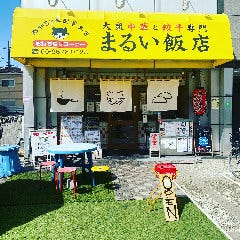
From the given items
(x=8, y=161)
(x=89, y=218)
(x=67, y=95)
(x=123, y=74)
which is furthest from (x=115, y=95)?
(x=89, y=218)

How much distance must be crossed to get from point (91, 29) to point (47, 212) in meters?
6.52

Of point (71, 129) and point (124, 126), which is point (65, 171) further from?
point (124, 126)

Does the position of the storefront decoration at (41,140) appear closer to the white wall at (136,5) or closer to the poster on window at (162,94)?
the poster on window at (162,94)

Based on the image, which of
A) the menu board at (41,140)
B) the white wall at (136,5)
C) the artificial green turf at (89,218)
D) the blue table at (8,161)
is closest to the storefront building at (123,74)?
the white wall at (136,5)

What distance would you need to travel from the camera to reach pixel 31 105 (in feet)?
41.1

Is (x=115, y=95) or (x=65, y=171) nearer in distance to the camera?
(x=65, y=171)

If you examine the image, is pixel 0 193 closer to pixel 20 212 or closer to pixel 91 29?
pixel 20 212

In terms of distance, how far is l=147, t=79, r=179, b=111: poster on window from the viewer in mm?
12906

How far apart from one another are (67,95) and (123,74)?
266cm

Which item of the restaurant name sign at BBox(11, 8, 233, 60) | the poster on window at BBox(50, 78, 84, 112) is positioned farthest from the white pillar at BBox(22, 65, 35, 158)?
the restaurant name sign at BBox(11, 8, 233, 60)

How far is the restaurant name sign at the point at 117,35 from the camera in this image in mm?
10766

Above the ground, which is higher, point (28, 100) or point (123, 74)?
point (123, 74)

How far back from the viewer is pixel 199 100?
12992 mm

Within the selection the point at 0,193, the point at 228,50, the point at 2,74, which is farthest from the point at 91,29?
the point at 2,74
